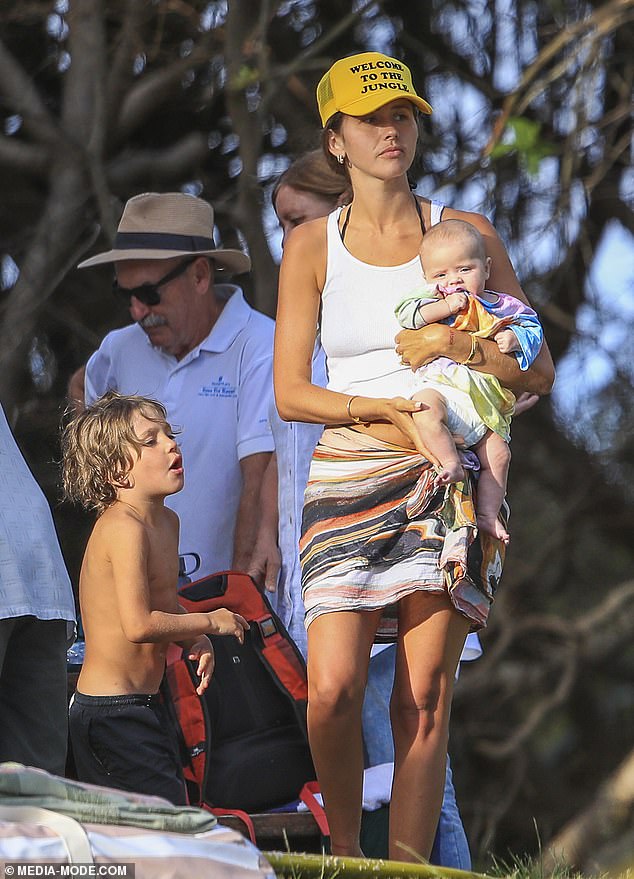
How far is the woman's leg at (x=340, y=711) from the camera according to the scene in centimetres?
266

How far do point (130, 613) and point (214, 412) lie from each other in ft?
3.33

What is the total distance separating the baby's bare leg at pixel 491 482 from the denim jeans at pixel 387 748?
72cm

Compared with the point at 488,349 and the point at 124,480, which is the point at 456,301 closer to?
the point at 488,349

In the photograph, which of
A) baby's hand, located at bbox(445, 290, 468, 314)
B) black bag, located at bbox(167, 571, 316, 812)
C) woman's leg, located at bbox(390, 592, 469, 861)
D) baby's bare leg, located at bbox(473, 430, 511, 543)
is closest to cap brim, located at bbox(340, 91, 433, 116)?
baby's hand, located at bbox(445, 290, 468, 314)

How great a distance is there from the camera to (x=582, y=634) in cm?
849

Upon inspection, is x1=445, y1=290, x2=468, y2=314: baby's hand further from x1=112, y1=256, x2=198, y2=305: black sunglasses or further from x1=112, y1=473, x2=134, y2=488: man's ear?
x1=112, y1=256, x2=198, y2=305: black sunglasses

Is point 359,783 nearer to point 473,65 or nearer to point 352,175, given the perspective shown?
point 352,175

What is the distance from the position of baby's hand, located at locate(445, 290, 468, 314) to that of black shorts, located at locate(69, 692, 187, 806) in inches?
38.4

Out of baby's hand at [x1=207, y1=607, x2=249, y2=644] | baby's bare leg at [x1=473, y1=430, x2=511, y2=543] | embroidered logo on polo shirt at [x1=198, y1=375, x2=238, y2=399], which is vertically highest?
baby's bare leg at [x1=473, y1=430, x2=511, y2=543]

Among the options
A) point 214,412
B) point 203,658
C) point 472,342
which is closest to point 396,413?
point 472,342

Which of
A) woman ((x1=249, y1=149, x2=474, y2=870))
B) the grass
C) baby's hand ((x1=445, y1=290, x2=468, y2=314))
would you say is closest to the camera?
the grass

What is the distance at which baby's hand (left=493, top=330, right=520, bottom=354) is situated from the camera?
2754 millimetres

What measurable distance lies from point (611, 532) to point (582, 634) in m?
0.62

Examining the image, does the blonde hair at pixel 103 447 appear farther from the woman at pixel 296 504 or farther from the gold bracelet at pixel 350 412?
the woman at pixel 296 504
